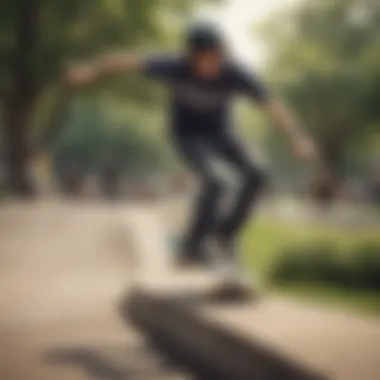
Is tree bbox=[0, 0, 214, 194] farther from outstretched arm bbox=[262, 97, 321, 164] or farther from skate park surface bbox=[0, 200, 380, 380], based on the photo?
outstretched arm bbox=[262, 97, 321, 164]

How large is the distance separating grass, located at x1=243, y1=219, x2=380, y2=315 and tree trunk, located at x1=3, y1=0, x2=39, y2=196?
450mm

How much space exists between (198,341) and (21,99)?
577mm

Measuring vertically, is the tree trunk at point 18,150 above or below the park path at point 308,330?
above

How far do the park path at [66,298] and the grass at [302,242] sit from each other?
253 mm

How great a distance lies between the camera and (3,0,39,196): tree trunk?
1.46m

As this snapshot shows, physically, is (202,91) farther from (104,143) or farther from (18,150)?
(18,150)

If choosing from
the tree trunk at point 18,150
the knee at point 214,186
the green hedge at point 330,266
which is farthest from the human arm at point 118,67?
the green hedge at point 330,266

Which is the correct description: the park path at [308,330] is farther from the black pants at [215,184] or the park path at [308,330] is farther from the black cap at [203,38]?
the black cap at [203,38]

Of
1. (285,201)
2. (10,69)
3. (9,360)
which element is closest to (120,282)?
(9,360)

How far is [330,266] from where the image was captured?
5.02 ft

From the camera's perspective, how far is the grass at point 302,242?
1476 millimetres

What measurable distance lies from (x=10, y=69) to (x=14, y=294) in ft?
1.43

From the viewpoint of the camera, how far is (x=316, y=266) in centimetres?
152

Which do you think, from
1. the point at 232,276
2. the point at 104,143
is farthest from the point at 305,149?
the point at 104,143
